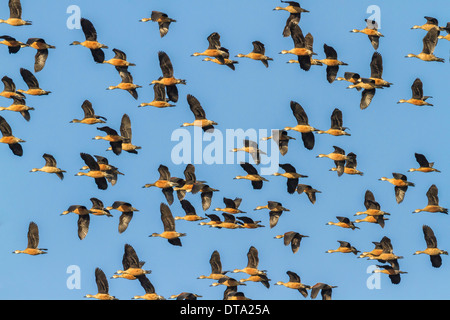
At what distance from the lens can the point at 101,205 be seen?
69.6 m

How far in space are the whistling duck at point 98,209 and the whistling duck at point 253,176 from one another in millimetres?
6738

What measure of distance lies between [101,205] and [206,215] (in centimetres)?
533

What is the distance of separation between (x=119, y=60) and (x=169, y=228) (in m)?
8.30

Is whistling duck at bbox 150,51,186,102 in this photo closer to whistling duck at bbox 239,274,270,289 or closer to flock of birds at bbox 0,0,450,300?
flock of birds at bbox 0,0,450,300

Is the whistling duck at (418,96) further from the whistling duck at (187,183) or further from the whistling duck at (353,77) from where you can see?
the whistling duck at (187,183)

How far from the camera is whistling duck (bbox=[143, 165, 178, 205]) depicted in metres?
68.8

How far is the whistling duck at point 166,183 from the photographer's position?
226 feet

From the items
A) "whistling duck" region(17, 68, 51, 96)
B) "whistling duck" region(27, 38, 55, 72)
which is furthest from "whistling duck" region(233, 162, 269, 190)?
"whistling duck" region(27, 38, 55, 72)

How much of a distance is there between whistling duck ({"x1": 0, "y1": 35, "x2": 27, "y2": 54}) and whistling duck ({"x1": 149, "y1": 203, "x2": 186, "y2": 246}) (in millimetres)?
9860

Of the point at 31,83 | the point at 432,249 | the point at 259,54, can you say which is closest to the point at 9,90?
the point at 31,83

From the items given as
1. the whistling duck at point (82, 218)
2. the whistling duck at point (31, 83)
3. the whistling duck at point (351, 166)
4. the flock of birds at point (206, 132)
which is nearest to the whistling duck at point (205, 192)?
the flock of birds at point (206, 132)
